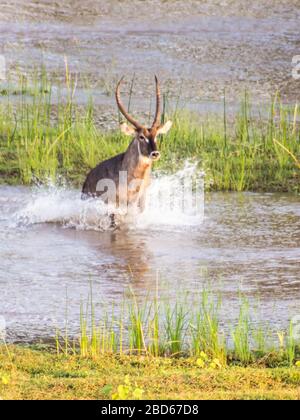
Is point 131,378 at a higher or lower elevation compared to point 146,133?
lower

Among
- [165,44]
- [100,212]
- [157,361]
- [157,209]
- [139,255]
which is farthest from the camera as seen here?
[165,44]

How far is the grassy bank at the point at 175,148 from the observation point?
41.6 ft

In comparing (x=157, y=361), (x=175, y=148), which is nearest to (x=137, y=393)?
(x=157, y=361)

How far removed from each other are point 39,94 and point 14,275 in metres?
6.57

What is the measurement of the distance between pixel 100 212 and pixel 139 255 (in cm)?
156

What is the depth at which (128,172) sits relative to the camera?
1171 cm

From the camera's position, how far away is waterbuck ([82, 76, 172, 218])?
11641mm

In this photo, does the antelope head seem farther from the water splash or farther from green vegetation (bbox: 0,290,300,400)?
green vegetation (bbox: 0,290,300,400)

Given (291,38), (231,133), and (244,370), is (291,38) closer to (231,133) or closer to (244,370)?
(231,133)

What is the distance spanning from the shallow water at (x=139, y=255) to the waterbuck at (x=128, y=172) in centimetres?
20

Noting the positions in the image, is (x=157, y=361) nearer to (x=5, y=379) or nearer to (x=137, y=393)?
(x=5, y=379)

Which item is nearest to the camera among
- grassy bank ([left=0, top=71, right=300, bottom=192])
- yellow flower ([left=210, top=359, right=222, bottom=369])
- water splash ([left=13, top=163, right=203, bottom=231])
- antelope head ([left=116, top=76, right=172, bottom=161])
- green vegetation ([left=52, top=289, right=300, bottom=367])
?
yellow flower ([left=210, top=359, right=222, bottom=369])

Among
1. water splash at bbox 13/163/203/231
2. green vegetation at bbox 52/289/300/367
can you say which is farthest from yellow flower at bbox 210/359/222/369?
water splash at bbox 13/163/203/231

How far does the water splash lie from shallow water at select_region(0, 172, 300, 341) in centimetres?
1
